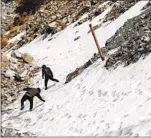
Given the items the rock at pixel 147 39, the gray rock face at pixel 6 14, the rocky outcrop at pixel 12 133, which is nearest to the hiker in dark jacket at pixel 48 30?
the gray rock face at pixel 6 14

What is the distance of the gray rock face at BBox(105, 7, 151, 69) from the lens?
64.4 feet

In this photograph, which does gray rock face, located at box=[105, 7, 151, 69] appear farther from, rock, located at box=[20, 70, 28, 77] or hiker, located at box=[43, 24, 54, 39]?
hiker, located at box=[43, 24, 54, 39]

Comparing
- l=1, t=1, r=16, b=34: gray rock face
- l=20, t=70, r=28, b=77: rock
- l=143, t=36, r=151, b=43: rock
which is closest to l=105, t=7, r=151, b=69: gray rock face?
l=143, t=36, r=151, b=43: rock

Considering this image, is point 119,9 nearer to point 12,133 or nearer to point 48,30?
point 48,30

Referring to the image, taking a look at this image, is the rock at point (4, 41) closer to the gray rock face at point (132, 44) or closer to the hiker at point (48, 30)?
the hiker at point (48, 30)

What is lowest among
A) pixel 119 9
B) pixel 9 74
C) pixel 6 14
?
pixel 9 74

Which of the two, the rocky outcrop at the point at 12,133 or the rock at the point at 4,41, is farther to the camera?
the rock at the point at 4,41

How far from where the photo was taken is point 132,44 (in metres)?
20.9

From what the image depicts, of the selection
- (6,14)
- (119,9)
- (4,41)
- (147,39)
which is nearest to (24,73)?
(119,9)

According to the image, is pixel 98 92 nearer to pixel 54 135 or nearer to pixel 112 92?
pixel 112 92

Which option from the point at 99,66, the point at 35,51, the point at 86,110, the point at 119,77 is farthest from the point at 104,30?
the point at 86,110

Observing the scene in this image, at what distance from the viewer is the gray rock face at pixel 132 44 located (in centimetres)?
1962

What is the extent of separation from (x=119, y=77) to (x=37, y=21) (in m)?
31.3

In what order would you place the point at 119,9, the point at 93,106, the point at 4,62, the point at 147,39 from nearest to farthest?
the point at 93,106 < the point at 147,39 < the point at 4,62 < the point at 119,9
